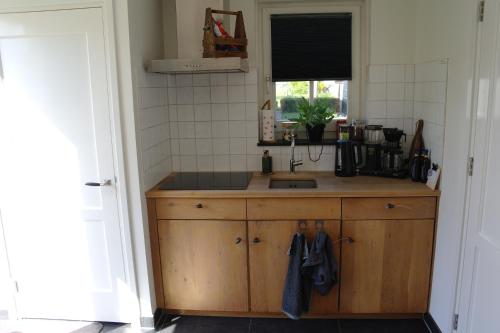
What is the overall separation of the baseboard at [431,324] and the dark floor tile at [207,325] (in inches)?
44.7

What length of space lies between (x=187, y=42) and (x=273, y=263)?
1553mm

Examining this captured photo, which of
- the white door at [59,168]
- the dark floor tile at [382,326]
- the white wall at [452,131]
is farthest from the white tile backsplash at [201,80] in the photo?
the dark floor tile at [382,326]

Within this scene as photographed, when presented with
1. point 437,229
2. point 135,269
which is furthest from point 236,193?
point 437,229

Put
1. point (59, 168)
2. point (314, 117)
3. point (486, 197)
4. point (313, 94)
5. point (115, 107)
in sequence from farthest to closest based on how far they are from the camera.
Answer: point (313, 94) < point (314, 117) < point (59, 168) < point (115, 107) < point (486, 197)

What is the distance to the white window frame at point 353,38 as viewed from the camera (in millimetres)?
2908

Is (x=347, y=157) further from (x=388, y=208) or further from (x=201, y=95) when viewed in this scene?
(x=201, y=95)

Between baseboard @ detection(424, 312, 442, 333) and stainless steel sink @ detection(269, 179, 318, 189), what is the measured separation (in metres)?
1.09

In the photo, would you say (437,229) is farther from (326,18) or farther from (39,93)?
(39,93)

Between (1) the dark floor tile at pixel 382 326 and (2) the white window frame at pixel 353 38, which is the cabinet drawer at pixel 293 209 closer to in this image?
(1) the dark floor tile at pixel 382 326

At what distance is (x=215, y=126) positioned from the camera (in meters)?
3.02

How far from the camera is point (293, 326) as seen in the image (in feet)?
8.59

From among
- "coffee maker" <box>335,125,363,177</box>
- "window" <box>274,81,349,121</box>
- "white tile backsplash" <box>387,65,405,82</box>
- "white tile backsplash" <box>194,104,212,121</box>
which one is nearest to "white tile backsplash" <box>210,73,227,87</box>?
"white tile backsplash" <box>194,104,212,121</box>

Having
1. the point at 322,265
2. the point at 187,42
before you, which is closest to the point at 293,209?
the point at 322,265

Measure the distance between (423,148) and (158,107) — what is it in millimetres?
1776
